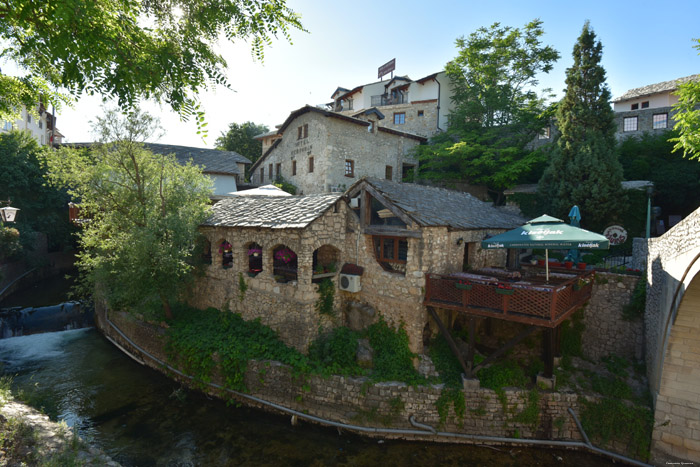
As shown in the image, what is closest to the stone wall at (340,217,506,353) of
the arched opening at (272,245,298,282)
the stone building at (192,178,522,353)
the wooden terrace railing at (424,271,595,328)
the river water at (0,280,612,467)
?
the stone building at (192,178,522,353)

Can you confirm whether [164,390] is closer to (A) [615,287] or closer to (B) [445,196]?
(B) [445,196]

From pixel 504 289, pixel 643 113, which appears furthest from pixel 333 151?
pixel 643 113

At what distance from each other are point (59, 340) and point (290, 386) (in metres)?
12.1

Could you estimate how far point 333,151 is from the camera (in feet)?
71.1

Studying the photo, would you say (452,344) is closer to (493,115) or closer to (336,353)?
(336,353)

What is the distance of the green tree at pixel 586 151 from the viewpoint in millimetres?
15820

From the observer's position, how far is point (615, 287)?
10.8 m

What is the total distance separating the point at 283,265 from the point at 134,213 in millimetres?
5925

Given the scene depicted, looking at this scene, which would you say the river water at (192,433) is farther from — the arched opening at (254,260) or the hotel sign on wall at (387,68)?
the hotel sign on wall at (387,68)

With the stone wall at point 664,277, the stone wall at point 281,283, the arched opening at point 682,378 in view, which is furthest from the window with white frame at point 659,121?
the stone wall at point 281,283

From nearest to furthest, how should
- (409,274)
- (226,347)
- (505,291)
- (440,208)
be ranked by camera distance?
1. (505,291)
2. (409,274)
3. (226,347)
4. (440,208)

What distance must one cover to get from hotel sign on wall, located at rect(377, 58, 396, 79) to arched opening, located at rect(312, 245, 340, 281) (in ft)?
115

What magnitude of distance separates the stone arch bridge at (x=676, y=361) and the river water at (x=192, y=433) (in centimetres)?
167

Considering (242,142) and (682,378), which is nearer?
(682,378)
